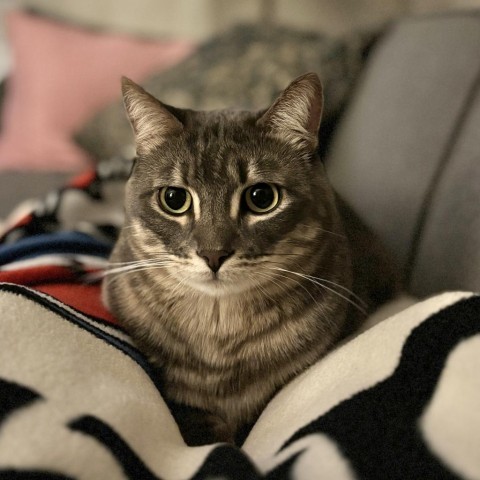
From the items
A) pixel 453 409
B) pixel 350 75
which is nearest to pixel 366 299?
pixel 453 409

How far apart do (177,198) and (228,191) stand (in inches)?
3.3

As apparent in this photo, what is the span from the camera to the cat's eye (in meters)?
0.86

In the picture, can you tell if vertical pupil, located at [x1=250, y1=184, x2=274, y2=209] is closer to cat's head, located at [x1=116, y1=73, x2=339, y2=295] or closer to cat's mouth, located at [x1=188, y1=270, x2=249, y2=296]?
cat's head, located at [x1=116, y1=73, x2=339, y2=295]

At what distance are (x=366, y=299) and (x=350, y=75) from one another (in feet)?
2.46

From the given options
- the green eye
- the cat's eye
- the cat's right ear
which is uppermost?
the cat's right ear

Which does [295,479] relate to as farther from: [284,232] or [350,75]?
[350,75]

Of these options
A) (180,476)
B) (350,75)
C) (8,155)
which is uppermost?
(350,75)

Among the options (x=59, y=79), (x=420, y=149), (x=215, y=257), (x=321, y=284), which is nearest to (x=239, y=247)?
(x=215, y=257)

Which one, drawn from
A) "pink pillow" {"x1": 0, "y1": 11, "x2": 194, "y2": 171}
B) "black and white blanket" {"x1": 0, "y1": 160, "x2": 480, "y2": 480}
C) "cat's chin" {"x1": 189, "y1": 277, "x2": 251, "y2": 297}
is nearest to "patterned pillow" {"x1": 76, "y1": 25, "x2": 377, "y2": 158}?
"pink pillow" {"x1": 0, "y1": 11, "x2": 194, "y2": 171}

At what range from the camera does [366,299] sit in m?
1.05

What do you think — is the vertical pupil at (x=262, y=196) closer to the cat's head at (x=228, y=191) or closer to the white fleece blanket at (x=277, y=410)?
the cat's head at (x=228, y=191)

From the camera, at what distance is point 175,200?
2.89ft

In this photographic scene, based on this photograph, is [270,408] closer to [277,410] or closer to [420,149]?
[277,410]

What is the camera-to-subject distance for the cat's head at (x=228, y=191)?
0.83 metres
